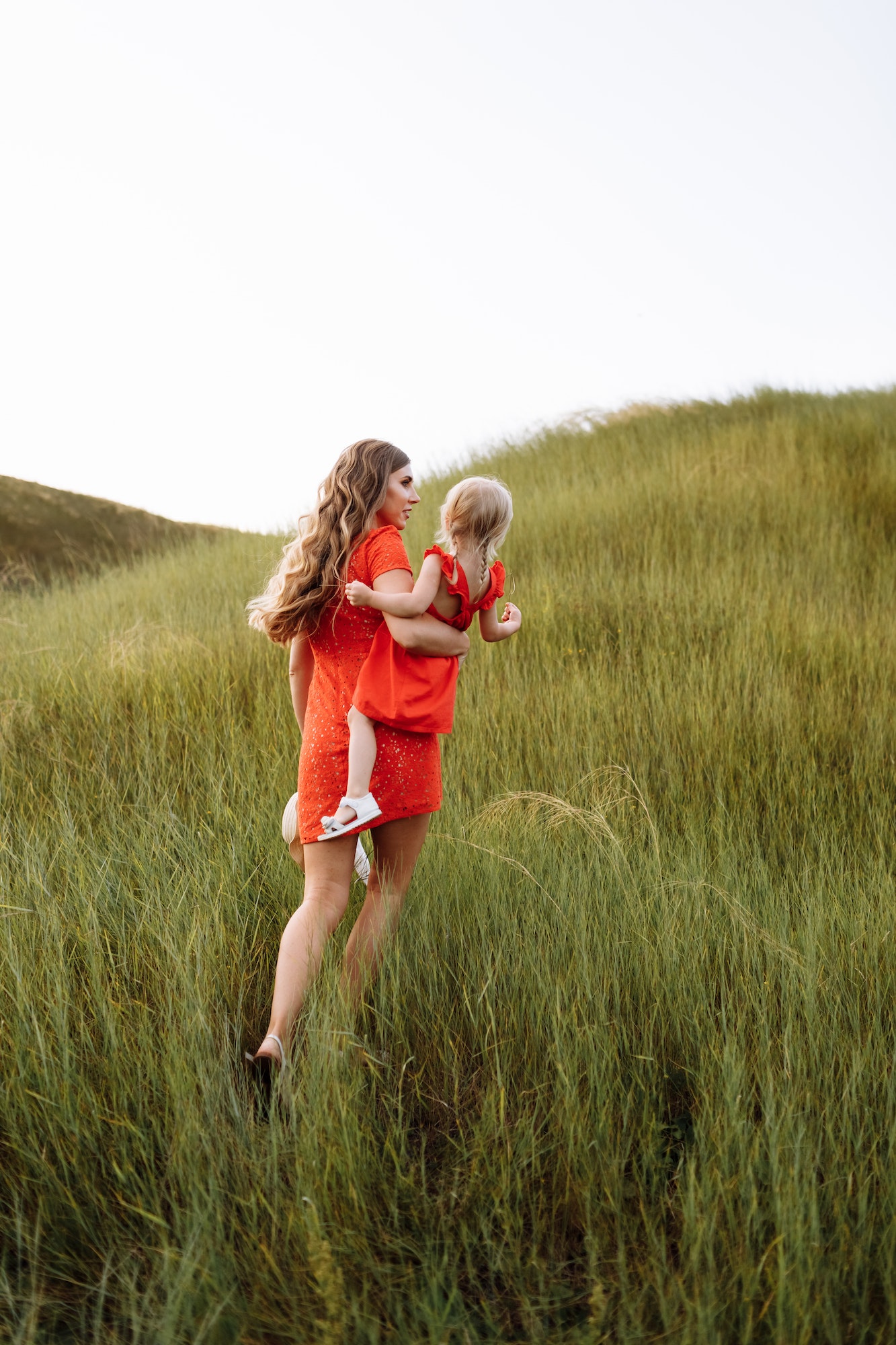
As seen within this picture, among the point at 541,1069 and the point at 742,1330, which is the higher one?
the point at 541,1069

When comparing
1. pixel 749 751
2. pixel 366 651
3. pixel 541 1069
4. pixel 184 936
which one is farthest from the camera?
pixel 749 751

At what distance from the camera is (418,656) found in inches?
103

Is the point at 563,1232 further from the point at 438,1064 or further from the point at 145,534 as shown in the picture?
the point at 145,534

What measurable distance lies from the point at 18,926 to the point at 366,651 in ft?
4.92

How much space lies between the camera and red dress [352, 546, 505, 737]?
2.55 metres

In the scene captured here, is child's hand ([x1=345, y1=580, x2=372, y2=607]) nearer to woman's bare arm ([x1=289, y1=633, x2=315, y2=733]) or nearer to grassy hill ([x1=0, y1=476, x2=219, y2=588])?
woman's bare arm ([x1=289, y1=633, x2=315, y2=733])

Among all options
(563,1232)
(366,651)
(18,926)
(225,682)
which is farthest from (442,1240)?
(225,682)

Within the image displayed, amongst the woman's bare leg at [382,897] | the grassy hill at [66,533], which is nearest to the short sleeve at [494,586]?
the woman's bare leg at [382,897]

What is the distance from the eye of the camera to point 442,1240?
1.99 m

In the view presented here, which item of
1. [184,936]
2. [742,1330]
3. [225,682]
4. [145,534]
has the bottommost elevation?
[742,1330]

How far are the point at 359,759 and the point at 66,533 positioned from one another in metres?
12.1

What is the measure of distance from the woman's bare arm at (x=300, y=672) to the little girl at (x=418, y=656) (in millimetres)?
368

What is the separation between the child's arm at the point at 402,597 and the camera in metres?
2.48

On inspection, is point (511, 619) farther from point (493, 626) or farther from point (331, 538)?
point (331, 538)
